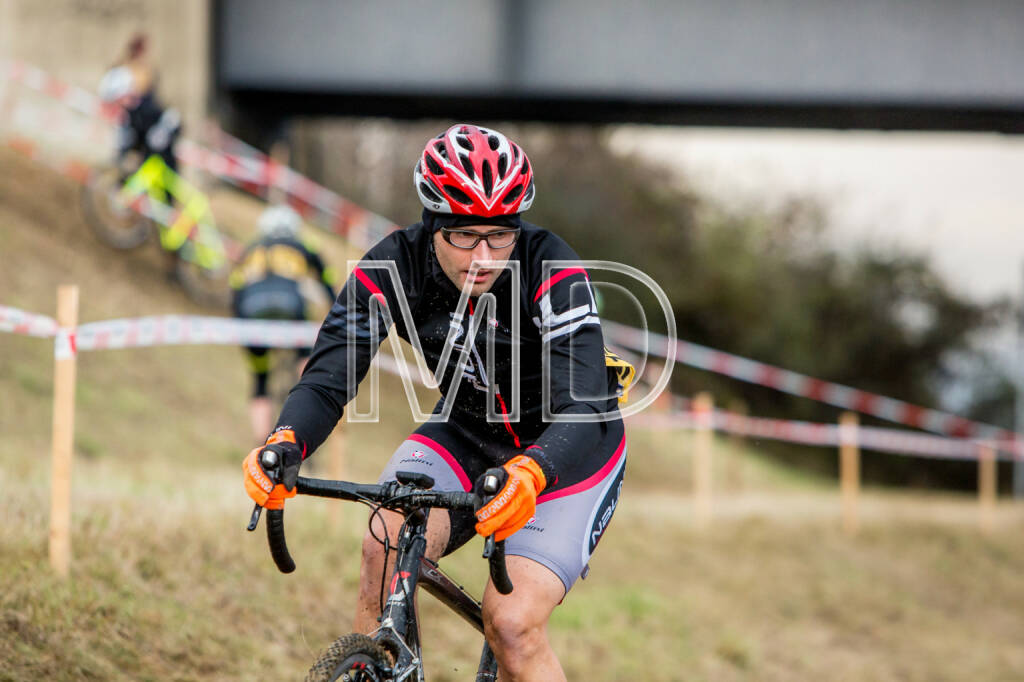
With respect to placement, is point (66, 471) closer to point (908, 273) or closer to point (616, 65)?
point (616, 65)

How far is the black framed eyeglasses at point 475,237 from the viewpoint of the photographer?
3400 millimetres

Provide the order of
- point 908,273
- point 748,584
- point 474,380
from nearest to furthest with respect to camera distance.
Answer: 1. point 474,380
2. point 748,584
3. point 908,273

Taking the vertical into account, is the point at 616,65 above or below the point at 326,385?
above

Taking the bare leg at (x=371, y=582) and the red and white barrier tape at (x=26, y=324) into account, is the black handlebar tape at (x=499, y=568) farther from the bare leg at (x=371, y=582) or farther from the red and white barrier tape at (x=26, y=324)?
the red and white barrier tape at (x=26, y=324)

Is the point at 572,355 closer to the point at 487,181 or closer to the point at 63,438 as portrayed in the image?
the point at 487,181

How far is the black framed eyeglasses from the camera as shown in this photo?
11.2 feet

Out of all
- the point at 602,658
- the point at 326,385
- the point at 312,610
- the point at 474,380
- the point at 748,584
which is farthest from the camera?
the point at 748,584

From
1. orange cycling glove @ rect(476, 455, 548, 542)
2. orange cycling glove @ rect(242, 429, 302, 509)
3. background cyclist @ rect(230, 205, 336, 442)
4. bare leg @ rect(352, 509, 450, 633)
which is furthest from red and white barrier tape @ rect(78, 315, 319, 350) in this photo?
orange cycling glove @ rect(476, 455, 548, 542)

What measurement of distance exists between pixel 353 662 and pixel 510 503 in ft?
Answer: 1.89

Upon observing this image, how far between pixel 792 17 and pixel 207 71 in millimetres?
9447

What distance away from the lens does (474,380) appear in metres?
3.65

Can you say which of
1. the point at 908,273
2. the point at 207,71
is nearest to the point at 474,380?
the point at 207,71

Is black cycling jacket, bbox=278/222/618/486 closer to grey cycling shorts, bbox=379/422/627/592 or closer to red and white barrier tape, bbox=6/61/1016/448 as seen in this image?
grey cycling shorts, bbox=379/422/627/592

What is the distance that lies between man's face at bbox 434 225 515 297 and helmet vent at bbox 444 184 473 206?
83mm
